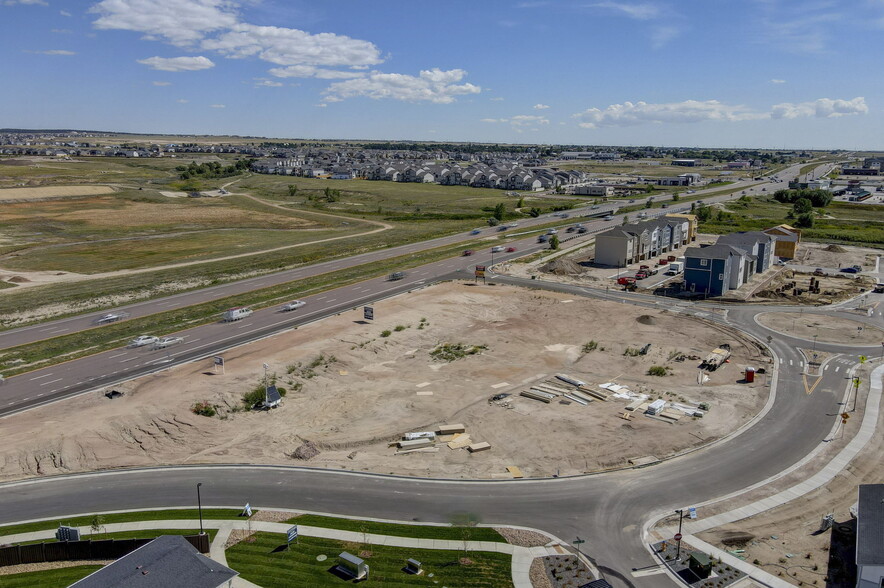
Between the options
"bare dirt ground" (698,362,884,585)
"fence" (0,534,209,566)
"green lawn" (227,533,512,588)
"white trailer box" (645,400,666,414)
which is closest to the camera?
"green lawn" (227,533,512,588)

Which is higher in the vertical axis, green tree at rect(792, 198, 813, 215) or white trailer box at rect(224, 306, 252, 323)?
green tree at rect(792, 198, 813, 215)

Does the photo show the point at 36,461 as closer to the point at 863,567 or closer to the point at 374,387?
the point at 374,387

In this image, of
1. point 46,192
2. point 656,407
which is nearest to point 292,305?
point 656,407

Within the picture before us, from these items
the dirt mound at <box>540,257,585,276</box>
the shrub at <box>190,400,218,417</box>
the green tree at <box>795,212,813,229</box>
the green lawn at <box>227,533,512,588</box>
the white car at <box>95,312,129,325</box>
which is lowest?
the green lawn at <box>227,533,512,588</box>

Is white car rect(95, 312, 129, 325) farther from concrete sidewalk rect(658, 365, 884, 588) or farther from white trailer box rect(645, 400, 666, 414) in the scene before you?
concrete sidewalk rect(658, 365, 884, 588)

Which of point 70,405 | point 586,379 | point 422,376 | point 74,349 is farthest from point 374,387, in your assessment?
point 74,349

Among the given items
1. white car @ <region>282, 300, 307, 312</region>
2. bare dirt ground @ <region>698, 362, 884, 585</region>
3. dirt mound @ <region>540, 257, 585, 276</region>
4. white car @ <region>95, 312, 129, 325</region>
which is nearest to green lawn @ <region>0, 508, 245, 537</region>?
bare dirt ground @ <region>698, 362, 884, 585</region>
